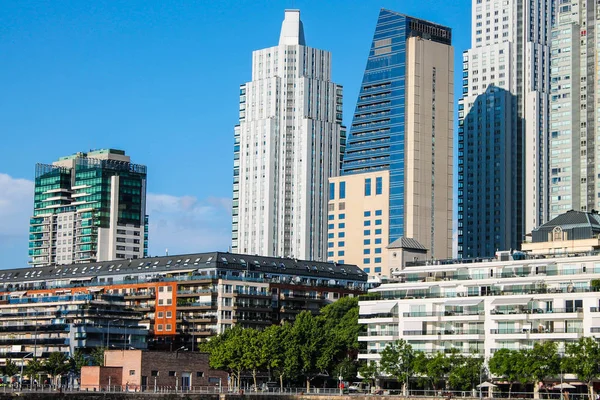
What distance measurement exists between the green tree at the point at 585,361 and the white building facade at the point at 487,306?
571 centimetres

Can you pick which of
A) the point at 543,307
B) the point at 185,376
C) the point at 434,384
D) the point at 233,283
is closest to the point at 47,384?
the point at 185,376

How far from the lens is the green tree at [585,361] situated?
127375mm

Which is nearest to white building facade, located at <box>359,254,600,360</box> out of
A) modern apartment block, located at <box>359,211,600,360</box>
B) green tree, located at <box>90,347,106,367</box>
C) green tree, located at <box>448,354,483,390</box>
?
modern apartment block, located at <box>359,211,600,360</box>

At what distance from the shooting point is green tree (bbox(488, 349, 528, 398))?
132m

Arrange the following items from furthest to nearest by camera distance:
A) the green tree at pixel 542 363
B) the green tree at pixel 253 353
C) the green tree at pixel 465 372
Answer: the green tree at pixel 253 353, the green tree at pixel 465 372, the green tree at pixel 542 363

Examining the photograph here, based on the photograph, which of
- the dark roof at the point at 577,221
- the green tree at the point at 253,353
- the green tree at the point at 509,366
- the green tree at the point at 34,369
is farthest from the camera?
the green tree at the point at 34,369

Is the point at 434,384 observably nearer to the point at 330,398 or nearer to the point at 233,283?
the point at 330,398

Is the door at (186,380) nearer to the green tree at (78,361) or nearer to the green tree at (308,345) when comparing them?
the green tree at (308,345)

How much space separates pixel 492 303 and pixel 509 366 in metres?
12.5

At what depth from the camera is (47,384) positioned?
555 feet

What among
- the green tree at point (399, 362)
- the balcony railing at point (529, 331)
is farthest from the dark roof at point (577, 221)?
the green tree at point (399, 362)

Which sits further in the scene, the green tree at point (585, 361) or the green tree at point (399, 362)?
the green tree at point (399, 362)

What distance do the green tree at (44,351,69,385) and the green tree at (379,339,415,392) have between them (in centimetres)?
4729

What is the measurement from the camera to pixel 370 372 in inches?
5994
